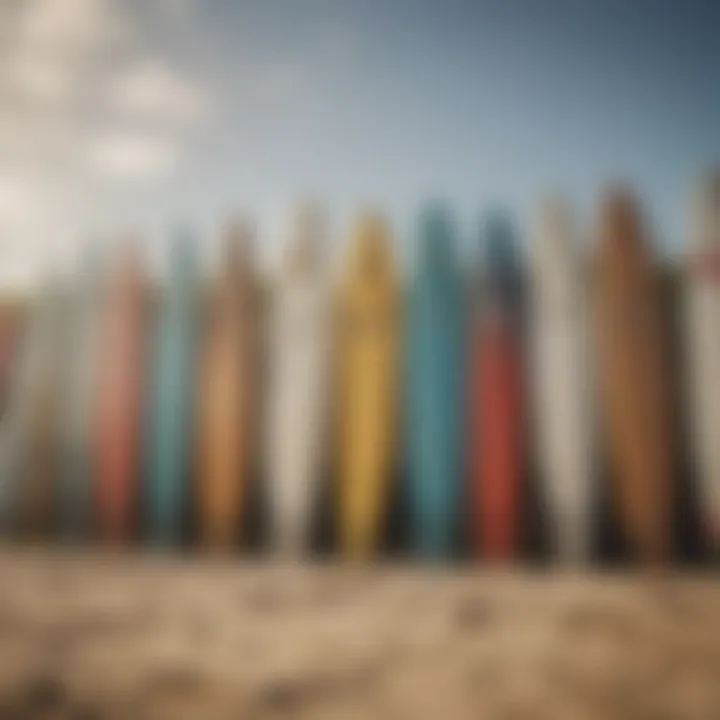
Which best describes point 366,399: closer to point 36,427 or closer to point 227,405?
point 227,405

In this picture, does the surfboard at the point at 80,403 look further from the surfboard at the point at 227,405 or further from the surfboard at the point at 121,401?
the surfboard at the point at 227,405

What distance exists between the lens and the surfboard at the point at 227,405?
2545 mm

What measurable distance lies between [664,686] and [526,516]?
1031 mm

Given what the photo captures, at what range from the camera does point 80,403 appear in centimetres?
273

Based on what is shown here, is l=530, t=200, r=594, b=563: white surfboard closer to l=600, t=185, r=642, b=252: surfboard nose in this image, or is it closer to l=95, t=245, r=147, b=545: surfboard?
l=600, t=185, r=642, b=252: surfboard nose

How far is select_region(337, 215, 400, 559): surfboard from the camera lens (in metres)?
2.46

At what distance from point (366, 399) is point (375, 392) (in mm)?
36

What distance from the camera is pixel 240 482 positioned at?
2.55m

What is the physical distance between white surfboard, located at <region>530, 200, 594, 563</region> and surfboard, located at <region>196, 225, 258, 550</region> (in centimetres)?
92

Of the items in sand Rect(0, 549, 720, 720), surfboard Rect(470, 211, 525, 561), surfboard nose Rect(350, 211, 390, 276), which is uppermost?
surfboard nose Rect(350, 211, 390, 276)

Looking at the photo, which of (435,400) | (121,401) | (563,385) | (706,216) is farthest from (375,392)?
(706,216)

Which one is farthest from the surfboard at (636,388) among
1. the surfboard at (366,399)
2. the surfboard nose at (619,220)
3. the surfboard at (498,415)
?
the surfboard at (366,399)

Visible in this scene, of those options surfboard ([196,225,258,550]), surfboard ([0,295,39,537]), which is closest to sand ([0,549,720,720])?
surfboard ([196,225,258,550])

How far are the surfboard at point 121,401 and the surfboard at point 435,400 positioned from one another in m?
0.93
